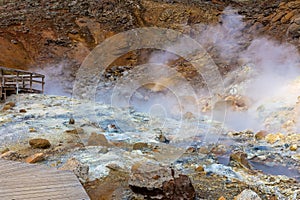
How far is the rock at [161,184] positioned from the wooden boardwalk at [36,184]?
37.6 inches

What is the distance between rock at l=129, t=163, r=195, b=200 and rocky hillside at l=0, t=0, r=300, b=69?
31.6 feet

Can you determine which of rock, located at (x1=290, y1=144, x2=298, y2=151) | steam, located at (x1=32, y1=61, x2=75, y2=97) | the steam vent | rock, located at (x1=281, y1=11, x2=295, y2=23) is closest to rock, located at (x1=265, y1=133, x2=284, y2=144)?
the steam vent

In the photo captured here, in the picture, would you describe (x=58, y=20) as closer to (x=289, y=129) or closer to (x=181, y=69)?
(x=181, y=69)

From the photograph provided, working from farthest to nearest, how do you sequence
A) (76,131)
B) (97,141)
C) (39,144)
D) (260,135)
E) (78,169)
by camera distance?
(260,135) → (76,131) → (97,141) → (39,144) → (78,169)

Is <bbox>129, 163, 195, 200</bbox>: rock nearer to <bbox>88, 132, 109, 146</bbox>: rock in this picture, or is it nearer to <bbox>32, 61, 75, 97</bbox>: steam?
<bbox>88, 132, 109, 146</bbox>: rock

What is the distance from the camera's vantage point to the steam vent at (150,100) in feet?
8.30

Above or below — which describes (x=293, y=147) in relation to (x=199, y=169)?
above

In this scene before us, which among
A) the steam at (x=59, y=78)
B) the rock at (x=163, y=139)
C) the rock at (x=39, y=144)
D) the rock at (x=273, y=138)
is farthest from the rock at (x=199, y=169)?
the steam at (x=59, y=78)

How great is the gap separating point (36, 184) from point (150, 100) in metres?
7.85

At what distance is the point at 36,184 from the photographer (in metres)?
1.24

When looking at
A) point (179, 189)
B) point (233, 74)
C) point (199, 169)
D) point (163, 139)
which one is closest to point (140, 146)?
point (163, 139)

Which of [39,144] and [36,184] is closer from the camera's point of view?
[36,184]

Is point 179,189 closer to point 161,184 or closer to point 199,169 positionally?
point 161,184

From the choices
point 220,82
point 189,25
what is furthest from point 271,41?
point 189,25
